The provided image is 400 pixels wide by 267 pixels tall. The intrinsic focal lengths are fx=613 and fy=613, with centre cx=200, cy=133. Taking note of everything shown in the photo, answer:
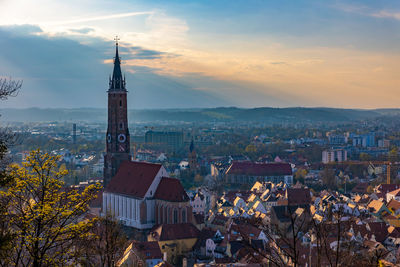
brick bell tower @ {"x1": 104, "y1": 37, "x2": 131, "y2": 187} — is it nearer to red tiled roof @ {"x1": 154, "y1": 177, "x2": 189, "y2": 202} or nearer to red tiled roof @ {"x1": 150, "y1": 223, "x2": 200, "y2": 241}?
red tiled roof @ {"x1": 154, "y1": 177, "x2": 189, "y2": 202}

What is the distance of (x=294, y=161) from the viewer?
139 m

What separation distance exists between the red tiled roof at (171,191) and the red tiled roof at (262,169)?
1968 inches

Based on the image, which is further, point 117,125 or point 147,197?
point 117,125

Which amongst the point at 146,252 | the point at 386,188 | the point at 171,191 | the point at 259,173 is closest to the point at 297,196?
the point at 386,188

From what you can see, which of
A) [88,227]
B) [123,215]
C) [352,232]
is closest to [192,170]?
[123,215]

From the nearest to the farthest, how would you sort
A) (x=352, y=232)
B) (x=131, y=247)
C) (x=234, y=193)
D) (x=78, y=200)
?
(x=78, y=200) → (x=131, y=247) → (x=352, y=232) → (x=234, y=193)

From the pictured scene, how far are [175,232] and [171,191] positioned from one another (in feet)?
25.8

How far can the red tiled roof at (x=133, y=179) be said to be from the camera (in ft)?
184

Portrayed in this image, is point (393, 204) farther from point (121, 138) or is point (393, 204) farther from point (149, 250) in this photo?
point (149, 250)

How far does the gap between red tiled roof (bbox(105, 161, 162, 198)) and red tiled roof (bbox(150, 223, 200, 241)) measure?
8306 millimetres

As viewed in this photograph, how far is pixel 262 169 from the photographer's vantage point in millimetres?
104375

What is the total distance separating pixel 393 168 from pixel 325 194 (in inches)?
1519

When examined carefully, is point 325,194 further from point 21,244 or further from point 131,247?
point 21,244

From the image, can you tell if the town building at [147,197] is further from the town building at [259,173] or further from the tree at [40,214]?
the town building at [259,173]
